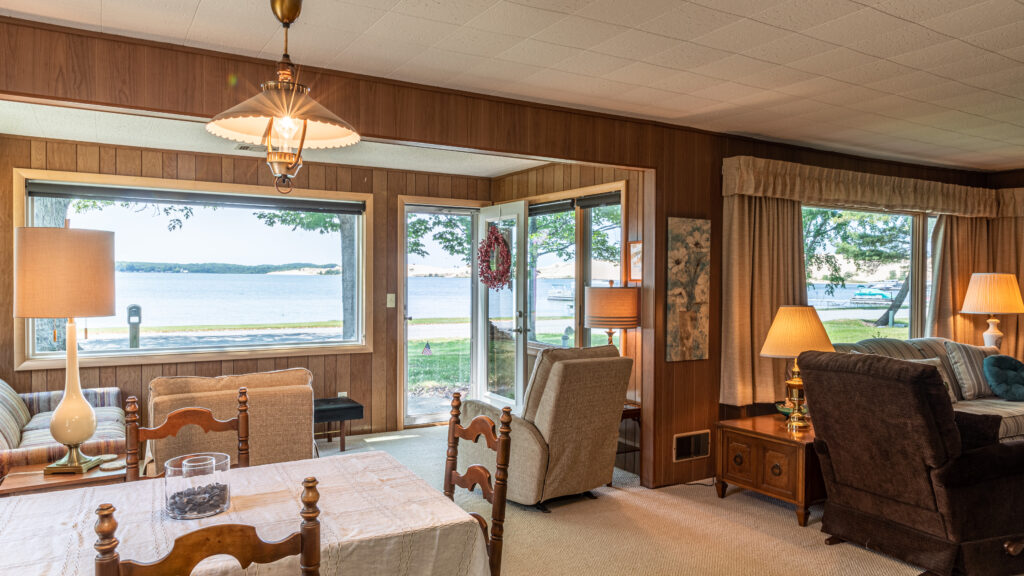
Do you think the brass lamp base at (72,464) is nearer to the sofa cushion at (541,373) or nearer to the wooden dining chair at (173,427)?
the wooden dining chair at (173,427)

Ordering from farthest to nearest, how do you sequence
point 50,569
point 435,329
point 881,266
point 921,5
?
point 435,329 < point 881,266 < point 921,5 < point 50,569

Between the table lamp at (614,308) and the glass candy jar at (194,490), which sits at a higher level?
the table lamp at (614,308)

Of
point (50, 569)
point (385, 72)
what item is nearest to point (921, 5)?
point (385, 72)

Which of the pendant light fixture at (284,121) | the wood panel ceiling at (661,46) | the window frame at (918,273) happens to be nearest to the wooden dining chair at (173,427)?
the pendant light fixture at (284,121)

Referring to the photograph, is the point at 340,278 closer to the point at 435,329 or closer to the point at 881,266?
the point at 435,329

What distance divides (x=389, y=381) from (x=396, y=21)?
4047 millimetres

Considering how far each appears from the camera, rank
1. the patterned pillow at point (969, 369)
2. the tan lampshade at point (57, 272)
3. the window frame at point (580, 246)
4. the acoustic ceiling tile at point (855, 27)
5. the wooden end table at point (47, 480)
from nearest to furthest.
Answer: the tan lampshade at point (57, 272) < the wooden end table at point (47, 480) < the acoustic ceiling tile at point (855, 27) < the window frame at point (580, 246) < the patterned pillow at point (969, 369)

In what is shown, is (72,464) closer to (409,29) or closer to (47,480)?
(47,480)

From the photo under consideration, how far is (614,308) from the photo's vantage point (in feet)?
14.6

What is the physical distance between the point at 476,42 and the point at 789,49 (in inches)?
55.8

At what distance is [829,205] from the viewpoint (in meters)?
5.30

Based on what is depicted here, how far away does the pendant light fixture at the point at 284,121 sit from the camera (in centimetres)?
185

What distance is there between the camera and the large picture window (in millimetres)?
5277

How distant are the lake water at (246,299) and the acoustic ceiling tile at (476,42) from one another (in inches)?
109
